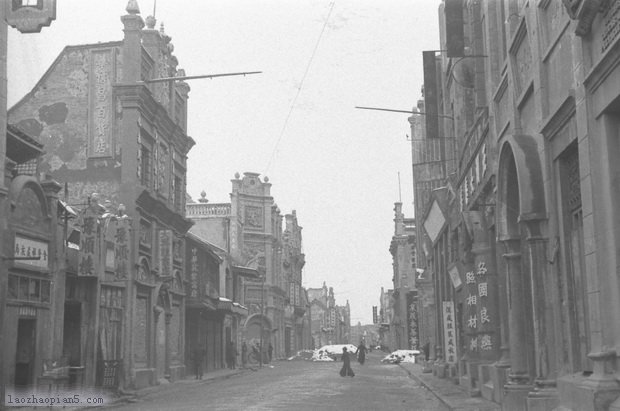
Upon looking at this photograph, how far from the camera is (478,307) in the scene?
64.0 feet

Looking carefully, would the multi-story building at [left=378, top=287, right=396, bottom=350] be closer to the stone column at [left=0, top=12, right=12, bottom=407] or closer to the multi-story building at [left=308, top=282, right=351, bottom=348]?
the multi-story building at [left=308, top=282, right=351, bottom=348]

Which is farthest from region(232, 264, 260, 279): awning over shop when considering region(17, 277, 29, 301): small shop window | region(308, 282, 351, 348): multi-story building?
region(308, 282, 351, 348): multi-story building

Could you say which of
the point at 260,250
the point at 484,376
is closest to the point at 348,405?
the point at 484,376

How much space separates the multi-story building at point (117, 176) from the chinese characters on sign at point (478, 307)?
1186cm

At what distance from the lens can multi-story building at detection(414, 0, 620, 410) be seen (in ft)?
31.9

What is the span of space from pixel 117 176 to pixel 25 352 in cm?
1118

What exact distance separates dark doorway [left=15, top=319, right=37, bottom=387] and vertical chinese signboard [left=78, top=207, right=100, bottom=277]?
3.08 m

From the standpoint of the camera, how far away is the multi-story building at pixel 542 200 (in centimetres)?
973

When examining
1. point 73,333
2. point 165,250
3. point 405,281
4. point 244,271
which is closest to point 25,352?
point 73,333

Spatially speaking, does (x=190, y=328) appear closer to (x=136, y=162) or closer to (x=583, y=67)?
(x=136, y=162)

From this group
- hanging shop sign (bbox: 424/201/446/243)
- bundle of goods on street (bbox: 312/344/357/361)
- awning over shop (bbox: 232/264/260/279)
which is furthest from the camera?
bundle of goods on street (bbox: 312/344/357/361)

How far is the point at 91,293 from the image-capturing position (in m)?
25.5

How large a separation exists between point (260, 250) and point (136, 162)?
45820mm

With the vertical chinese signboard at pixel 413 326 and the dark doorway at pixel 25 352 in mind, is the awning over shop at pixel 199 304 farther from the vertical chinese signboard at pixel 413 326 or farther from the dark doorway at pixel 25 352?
the vertical chinese signboard at pixel 413 326
